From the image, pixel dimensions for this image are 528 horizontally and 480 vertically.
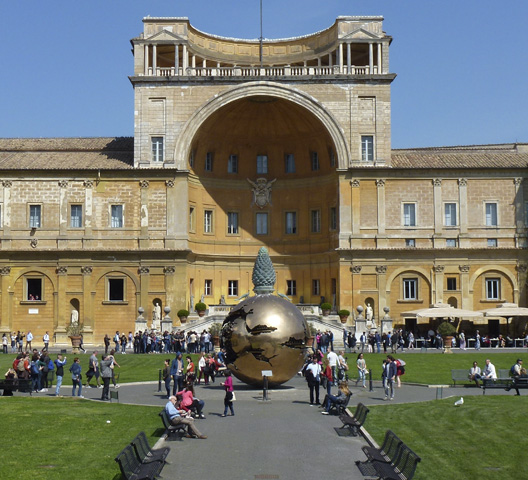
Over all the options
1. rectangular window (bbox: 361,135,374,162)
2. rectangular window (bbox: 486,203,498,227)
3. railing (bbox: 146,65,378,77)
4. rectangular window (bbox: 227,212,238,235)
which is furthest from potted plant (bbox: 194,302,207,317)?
rectangular window (bbox: 486,203,498,227)

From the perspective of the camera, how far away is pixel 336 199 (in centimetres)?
5962

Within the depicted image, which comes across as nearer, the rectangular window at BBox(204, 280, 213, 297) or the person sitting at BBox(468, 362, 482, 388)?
the person sitting at BBox(468, 362, 482, 388)

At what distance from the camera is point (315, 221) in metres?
62.6

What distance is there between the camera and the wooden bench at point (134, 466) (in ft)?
48.1

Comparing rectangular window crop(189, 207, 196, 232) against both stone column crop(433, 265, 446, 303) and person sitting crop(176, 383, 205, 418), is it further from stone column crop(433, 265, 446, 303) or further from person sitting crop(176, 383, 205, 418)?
person sitting crop(176, 383, 205, 418)

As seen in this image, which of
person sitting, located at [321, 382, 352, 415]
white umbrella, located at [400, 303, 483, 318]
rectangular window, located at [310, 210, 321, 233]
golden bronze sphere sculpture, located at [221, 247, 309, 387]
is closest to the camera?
person sitting, located at [321, 382, 352, 415]

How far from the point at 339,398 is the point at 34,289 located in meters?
38.0

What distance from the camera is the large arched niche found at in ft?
190

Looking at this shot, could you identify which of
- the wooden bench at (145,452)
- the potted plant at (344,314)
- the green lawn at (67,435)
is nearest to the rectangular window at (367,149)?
the potted plant at (344,314)

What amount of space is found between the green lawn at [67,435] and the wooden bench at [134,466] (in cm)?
67

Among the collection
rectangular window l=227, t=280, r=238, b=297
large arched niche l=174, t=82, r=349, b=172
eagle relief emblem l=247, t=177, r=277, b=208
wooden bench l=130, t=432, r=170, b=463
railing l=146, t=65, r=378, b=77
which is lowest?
wooden bench l=130, t=432, r=170, b=463

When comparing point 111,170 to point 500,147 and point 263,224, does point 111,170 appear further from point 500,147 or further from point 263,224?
point 500,147

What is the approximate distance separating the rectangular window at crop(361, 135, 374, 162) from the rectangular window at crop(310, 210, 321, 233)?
5977mm

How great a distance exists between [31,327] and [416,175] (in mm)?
27767
